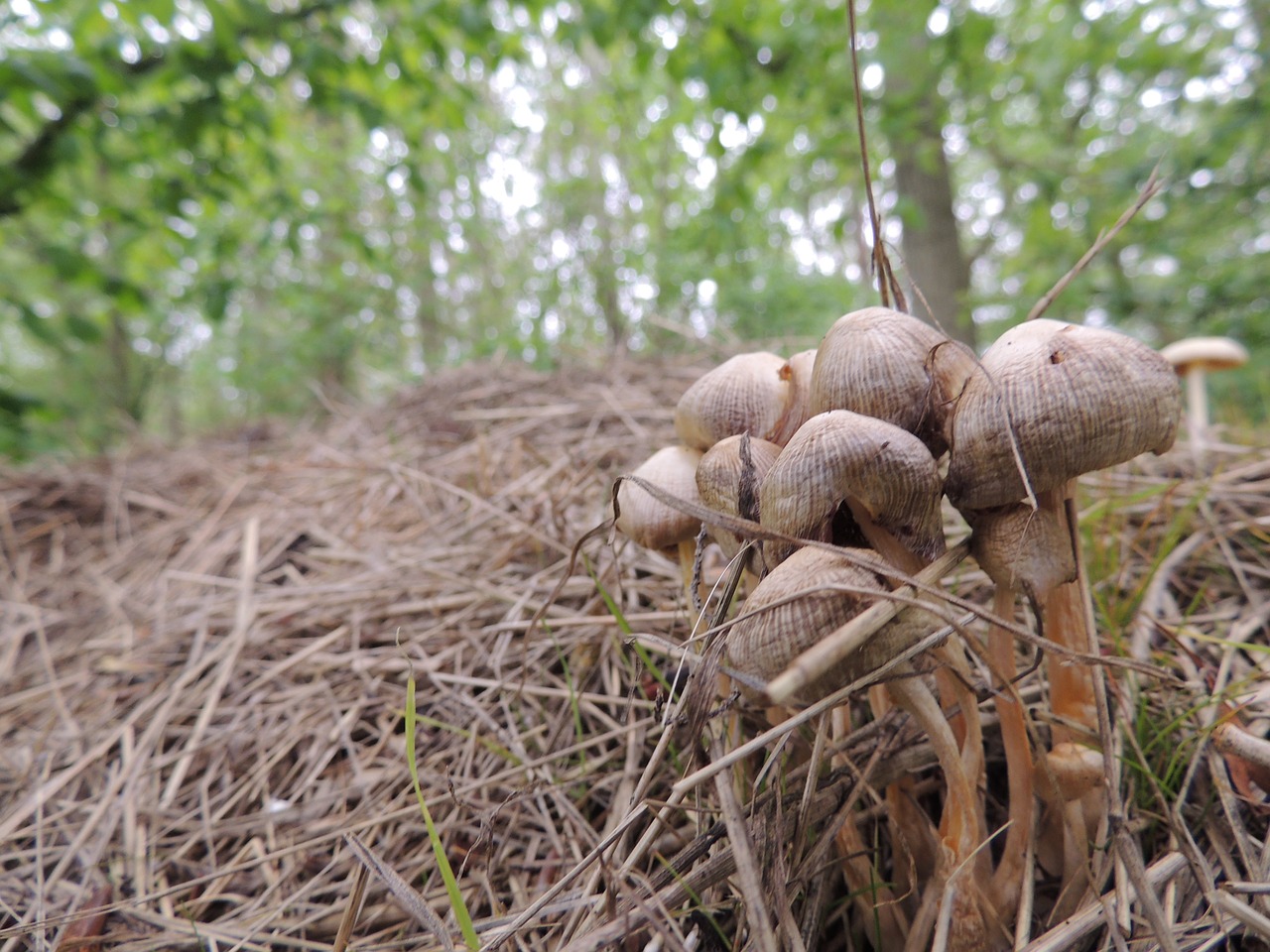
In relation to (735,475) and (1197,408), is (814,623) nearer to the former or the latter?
(735,475)

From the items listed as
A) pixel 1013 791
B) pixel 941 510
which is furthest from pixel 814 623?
pixel 1013 791

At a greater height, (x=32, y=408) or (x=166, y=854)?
(x=32, y=408)

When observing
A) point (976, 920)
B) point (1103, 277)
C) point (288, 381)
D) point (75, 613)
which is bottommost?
point (976, 920)

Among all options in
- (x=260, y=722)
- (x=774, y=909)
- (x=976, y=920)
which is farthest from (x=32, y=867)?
(x=976, y=920)

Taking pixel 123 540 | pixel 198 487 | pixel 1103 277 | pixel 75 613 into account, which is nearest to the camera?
pixel 75 613

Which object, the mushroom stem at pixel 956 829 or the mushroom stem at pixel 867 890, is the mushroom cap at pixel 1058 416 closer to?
the mushroom stem at pixel 956 829

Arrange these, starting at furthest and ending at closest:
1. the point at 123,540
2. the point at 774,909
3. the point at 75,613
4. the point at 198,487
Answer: the point at 198,487, the point at 123,540, the point at 75,613, the point at 774,909

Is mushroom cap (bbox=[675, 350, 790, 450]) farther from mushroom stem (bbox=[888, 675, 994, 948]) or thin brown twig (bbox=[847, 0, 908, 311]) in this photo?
mushroom stem (bbox=[888, 675, 994, 948])

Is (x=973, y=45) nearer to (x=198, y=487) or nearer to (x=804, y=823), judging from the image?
(x=804, y=823)

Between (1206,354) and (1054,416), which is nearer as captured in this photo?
(1054,416)
